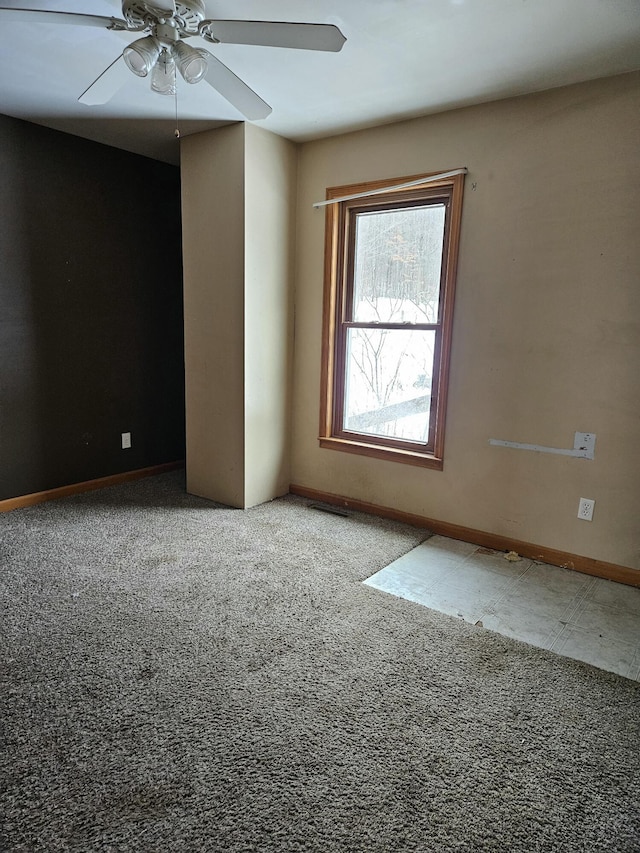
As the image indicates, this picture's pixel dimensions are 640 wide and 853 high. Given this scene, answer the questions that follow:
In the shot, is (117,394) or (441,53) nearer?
(441,53)

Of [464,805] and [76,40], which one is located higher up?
[76,40]

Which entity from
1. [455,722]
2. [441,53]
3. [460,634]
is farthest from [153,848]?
[441,53]

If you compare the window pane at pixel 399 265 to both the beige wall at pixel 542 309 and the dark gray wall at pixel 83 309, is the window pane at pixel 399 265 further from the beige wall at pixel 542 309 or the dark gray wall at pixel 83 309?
the dark gray wall at pixel 83 309

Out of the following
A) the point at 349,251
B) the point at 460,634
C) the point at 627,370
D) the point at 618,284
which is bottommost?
the point at 460,634

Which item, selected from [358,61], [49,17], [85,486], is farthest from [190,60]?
[85,486]

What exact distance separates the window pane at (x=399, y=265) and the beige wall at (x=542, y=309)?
214 millimetres

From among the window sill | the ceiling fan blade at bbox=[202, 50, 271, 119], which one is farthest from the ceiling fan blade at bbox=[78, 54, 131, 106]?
the window sill

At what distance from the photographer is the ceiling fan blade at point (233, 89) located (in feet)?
6.33

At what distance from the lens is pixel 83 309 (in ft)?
12.5

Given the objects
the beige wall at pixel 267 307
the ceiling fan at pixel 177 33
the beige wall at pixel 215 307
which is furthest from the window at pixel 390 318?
the ceiling fan at pixel 177 33

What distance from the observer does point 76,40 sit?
7.48ft

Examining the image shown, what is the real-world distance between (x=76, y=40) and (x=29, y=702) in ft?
8.63

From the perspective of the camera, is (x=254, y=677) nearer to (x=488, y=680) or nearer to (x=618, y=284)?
(x=488, y=680)

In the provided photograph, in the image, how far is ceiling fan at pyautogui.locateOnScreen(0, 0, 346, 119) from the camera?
1621 millimetres
